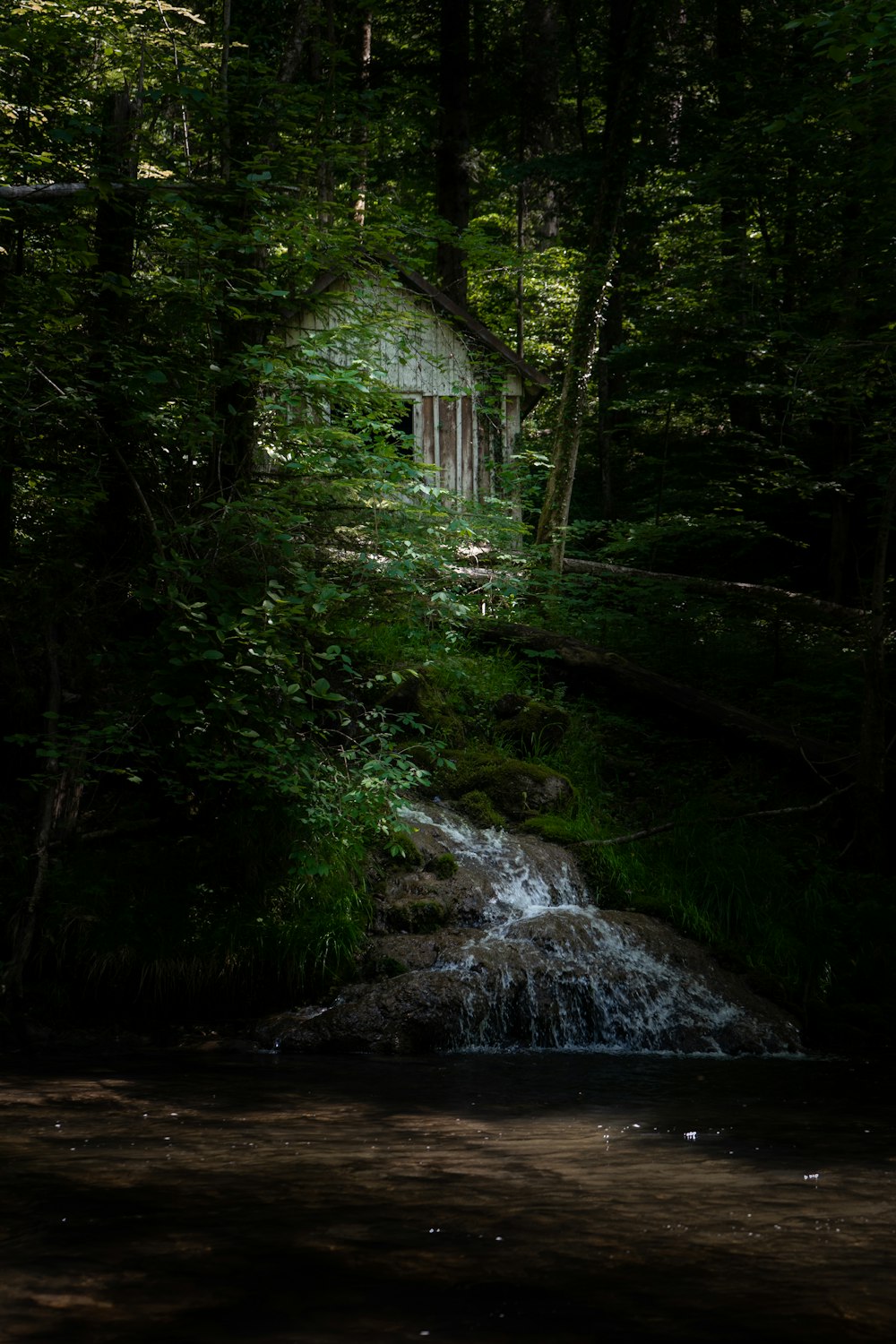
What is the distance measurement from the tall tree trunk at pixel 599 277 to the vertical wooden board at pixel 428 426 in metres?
1.90

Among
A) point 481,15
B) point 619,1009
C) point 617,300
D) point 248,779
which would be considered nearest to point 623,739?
point 619,1009

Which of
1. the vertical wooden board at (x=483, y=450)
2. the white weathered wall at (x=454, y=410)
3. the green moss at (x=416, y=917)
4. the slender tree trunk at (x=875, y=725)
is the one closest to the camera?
the green moss at (x=416, y=917)

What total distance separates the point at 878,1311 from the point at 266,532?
5.01 meters

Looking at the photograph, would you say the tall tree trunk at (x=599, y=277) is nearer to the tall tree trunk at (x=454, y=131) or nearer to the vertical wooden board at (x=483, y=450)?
the vertical wooden board at (x=483, y=450)

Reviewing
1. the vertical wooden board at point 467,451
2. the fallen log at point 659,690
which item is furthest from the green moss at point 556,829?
the vertical wooden board at point 467,451

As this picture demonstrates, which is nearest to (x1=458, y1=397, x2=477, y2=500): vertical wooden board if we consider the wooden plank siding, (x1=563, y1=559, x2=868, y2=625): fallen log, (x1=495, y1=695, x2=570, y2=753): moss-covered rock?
the wooden plank siding

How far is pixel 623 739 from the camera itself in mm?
10914

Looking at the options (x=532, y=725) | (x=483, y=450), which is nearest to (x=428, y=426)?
(x=483, y=450)

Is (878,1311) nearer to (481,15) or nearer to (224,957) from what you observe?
(224,957)

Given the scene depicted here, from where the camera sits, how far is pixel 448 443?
14.8m

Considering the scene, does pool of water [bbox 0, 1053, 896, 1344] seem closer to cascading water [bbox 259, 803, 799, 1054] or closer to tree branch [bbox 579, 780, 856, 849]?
cascading water [bbox 259, 803, 799, 1054]

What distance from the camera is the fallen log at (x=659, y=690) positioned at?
9625 millimetres

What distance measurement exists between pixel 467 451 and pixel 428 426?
2.23ft

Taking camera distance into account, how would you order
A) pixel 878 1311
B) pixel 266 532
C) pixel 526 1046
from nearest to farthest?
pixel 878 1311, pixel 266 532, pixel 526 1046
